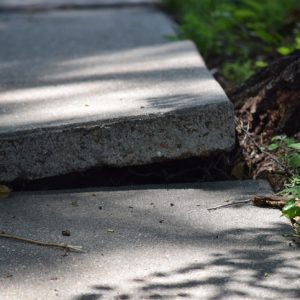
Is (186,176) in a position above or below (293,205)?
below

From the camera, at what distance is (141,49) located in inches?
213

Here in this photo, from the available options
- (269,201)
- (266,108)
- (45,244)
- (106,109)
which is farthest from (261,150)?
(45,244)

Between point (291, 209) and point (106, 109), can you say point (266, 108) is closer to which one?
point (106, 109)

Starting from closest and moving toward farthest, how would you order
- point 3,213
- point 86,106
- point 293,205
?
point 293,205 → point 3,213 → point 86,106

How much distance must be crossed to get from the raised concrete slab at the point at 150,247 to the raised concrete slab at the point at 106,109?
0.15 metres

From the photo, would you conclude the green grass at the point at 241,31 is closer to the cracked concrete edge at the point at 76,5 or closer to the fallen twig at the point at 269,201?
the cracked concrete edge at the point at 76,5

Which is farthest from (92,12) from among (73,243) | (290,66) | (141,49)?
(73,243)

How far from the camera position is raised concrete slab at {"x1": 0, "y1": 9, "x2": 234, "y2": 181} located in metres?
3.41

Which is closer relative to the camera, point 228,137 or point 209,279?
point 209,279

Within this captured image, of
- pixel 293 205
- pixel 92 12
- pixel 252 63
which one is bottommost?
pixel 92 12

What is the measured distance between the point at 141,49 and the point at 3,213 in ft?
7.98

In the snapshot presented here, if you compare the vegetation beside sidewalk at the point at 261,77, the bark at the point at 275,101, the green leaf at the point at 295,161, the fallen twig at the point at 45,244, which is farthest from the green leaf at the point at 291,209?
the bark at the point at 275,101

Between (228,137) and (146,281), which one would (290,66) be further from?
(146,281)

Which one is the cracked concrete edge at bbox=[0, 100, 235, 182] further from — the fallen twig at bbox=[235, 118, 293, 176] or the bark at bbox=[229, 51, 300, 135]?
the bark at bbox=[229, 51, 300, 135]
